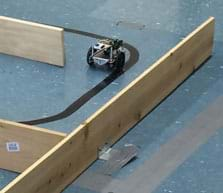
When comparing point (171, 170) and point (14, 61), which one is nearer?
point (171, 170)

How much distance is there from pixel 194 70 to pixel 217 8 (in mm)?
1152

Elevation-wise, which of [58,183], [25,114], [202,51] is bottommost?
[58,183]

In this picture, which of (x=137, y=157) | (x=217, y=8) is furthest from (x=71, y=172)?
(x=217, y=8)

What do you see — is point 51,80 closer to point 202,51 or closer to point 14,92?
point 14,92

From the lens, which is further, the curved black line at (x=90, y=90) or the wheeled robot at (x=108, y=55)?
the wheeled robot at (x=108, y=55)

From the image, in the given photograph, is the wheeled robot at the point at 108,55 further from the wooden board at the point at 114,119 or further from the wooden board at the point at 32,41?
the wooden board at the point at 114,119

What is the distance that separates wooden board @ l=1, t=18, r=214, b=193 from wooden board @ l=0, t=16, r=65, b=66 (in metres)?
0.79

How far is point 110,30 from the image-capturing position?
5.42 meters

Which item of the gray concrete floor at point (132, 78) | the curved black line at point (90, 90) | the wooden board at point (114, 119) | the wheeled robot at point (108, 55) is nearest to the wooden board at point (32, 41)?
the gray concrete floor at point (132, 78)

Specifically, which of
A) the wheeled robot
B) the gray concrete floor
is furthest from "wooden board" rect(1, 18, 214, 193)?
the wheeled robot

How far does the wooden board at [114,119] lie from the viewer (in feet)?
11.5

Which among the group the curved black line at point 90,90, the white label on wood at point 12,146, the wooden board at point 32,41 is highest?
the wooden board at point 32,41

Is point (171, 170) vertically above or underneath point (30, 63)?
underneath

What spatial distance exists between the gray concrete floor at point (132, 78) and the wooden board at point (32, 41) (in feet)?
0.20
